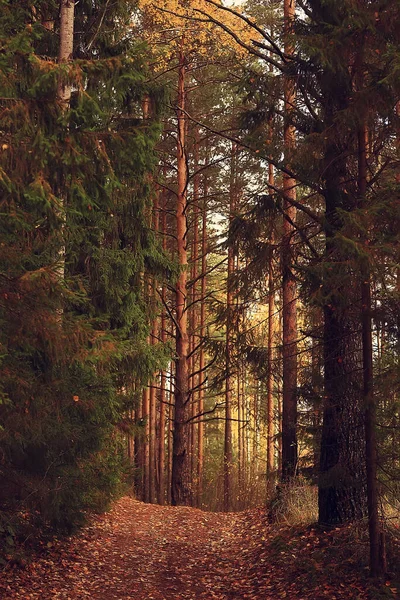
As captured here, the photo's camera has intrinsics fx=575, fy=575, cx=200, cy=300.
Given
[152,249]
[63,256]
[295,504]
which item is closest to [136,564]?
[295,504]

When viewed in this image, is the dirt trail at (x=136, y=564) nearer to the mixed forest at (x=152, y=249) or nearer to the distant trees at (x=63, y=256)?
the mixed forest at (x=152, y=249)

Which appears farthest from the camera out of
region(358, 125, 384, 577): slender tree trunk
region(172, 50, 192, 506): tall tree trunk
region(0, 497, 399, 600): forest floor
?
region(172, 50, 192, 506): tall tree trunk

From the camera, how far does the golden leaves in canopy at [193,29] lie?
10.7 meters

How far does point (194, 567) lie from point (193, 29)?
9885mm

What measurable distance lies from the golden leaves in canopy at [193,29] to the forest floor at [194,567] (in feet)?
27.4

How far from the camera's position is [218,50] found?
12.0 metres

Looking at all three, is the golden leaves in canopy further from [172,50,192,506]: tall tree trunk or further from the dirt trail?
the dirt trail

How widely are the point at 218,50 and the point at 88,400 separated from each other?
837 cm

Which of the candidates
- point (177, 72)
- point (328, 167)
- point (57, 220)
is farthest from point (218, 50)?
point (57, 220)

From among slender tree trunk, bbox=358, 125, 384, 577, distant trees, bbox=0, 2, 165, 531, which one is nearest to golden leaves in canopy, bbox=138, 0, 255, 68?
distant trees, bbox=0, 2, 165, 531

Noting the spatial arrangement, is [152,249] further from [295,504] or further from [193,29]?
[295,504]

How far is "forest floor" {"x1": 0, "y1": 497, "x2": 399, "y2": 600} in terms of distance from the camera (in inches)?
256

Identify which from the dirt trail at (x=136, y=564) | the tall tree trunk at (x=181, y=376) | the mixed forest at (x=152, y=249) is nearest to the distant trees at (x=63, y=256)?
the mixed forest at (x=152, y=249)

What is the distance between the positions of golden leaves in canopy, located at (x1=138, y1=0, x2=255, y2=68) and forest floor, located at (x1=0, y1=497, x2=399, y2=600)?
8.34m
